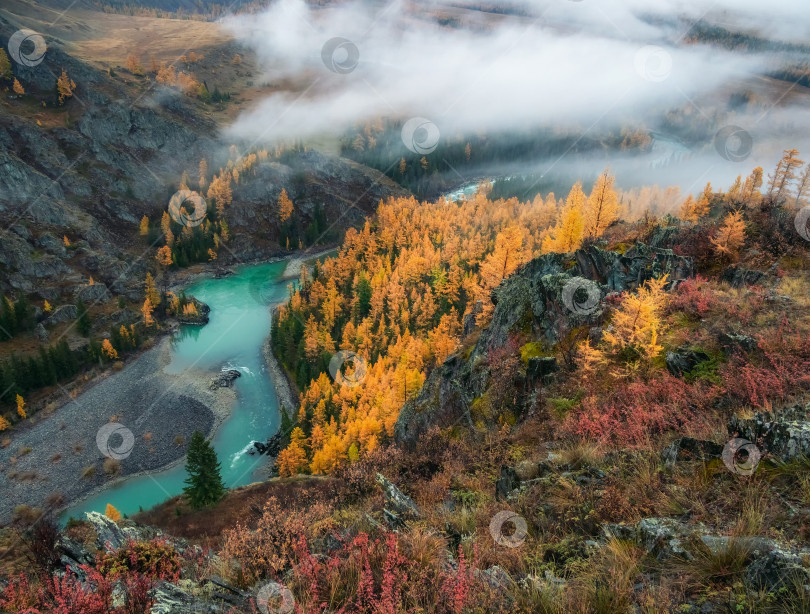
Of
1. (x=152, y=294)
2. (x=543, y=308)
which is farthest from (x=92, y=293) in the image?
(x=543, y=308)

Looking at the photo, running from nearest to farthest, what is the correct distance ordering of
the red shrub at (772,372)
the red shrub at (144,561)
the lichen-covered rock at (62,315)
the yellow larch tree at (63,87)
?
the red shrub at (144,561)
the red shrub at (772,372)
the lichen-covered rock at (62,315)
the yellow larch tree at (63,87)

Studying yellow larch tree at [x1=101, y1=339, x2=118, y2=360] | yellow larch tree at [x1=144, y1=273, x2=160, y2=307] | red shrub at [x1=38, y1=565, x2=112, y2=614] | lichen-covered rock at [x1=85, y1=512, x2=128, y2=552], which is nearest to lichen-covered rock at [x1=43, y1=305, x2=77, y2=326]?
yellow larch tree at [x1=144, y1=273, x2=160, y2=307]

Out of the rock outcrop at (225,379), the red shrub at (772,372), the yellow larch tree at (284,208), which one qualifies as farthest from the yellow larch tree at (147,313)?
the red shrub at (772,372)

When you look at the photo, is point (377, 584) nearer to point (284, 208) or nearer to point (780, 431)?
point (780, 431)

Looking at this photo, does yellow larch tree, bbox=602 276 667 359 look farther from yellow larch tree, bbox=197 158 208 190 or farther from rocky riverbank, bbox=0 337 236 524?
yellow larch tree, bbox=197 158 208 190

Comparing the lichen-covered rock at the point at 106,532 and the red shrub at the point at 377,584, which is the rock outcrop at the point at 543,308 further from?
the lichen-covered rock at the point at 106,532

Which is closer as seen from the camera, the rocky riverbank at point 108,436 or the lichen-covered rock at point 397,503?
the lichen-covered rock at point 397,503
